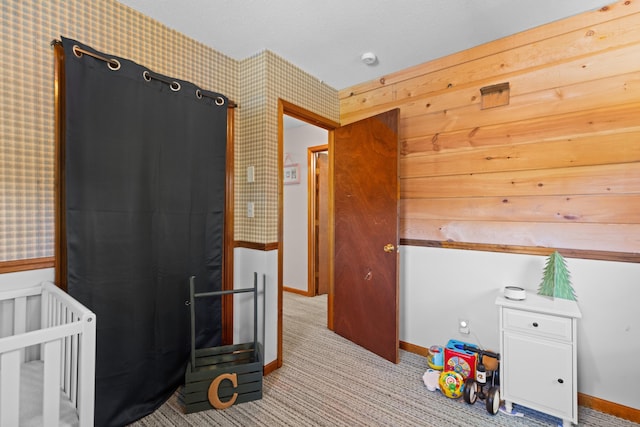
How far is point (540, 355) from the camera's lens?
5.54 ft

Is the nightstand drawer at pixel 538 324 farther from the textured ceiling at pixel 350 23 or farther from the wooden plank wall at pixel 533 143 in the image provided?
the textured ceiling at pixel 350 23

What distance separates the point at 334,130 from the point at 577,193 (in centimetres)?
194

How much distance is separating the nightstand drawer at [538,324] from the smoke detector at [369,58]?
1956 mm

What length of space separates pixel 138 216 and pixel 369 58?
1941 millimetres

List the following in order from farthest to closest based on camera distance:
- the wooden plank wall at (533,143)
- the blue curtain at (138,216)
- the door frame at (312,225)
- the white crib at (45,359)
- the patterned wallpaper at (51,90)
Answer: the door frame at (312,225), the wooden plank wall at (533,143), the blue curtain at (138,216), the patterned wallpaper at (51,90), the white crib at (45,359)

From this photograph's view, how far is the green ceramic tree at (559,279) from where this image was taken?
6.01 ft

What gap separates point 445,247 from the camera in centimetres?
235

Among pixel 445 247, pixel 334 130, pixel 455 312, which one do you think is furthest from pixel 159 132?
pixel 455 312

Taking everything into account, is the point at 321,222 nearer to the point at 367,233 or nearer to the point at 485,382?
the point at 367,233

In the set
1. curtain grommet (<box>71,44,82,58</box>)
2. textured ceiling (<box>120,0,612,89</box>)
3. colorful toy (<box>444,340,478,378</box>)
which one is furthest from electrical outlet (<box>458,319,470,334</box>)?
curtain grommet (<box>71,44,82,58</box>)

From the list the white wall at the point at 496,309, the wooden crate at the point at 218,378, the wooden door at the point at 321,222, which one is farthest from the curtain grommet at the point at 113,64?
the wooden door at the point at 321,222

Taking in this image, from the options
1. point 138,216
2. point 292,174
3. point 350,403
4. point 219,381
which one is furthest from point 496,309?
point 292,174

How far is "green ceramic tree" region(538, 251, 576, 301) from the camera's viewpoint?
1.83 metres

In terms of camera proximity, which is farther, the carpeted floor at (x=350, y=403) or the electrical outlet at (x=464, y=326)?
the electrical outlet at (x=464, y=326)
